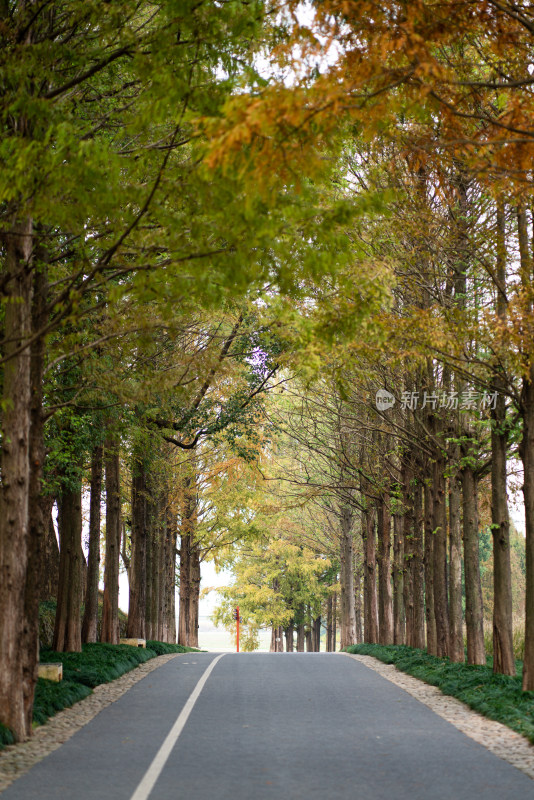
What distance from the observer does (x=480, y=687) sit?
1388 cm

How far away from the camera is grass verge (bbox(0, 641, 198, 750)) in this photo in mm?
11727

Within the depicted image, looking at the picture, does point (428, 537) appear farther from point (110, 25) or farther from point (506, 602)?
point (110, 25)

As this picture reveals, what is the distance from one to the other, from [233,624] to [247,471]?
2344 centimetres

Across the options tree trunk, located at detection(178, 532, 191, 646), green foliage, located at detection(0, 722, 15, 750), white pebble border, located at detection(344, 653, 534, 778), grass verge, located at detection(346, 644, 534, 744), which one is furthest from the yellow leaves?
tree trunk, located at detection(178, 532, 191, 646)

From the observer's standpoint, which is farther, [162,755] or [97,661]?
[97,661]

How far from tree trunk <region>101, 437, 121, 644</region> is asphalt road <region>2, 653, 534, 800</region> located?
8.22 metres

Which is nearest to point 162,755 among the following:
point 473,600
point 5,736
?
point 5,736

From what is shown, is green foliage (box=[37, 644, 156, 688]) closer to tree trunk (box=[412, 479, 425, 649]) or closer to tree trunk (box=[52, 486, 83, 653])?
tree trunk (box=[52, 486, 83, 653])

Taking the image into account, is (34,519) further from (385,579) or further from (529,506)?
(385,579)

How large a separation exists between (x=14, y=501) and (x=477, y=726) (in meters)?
6.32

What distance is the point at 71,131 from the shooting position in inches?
306

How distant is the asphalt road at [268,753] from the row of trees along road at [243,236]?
1.87 m

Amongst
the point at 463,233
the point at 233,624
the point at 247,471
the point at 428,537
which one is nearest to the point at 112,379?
the point at 463,233

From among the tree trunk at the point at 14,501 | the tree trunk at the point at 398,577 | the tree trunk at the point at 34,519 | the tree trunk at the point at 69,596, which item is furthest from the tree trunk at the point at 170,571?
the tree trunk at the point at 14,501
